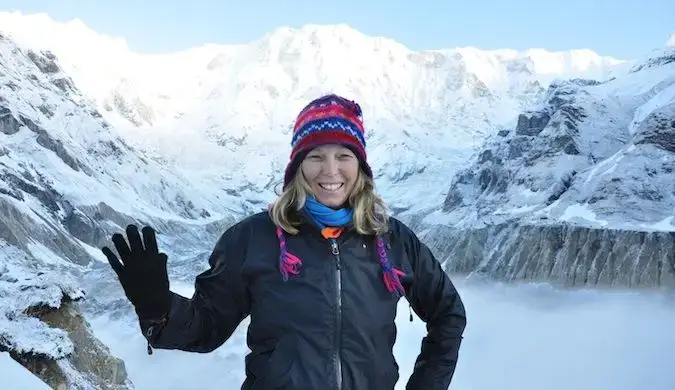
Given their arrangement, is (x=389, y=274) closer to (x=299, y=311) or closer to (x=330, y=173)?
(x=299, y=311)

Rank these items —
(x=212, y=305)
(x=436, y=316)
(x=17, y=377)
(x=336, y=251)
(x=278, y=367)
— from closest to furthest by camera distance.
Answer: (x=278, y=367)
(x=336, y=251)
(x=212, y=305)
(x=436, y=316)
(x=17, y=377)

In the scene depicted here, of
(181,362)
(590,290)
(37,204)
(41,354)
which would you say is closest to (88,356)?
(41,354)

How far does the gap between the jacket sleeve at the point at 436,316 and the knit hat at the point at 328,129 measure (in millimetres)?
825

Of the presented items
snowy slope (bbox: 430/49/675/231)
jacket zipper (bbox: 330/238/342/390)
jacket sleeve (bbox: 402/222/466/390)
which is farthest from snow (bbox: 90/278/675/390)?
jacket zipper (bbox: 330/238/342/390)

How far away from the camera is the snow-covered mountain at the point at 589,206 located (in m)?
144

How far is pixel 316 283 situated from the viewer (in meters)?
4.95

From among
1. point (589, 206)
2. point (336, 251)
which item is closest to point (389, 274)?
point (336, 251)

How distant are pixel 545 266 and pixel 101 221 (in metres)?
120

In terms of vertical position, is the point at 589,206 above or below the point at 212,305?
above

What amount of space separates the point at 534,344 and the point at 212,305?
499ft

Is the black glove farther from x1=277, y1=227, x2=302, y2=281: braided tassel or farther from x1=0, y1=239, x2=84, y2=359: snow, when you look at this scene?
x1=0, y1=239, x2=84, y2=359: snow

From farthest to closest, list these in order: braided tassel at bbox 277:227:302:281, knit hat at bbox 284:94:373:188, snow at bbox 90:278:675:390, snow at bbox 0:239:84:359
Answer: snow at bbox 90:278:675:390 → snow at bbox 0:239:84:359 → knit hat at bbox 284:94:373:188 → braided tassel at bbox 277:227:302:281

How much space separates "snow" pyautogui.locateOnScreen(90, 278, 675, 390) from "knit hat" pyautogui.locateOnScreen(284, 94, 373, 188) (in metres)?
66.5

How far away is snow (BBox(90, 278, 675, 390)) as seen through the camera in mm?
77500
